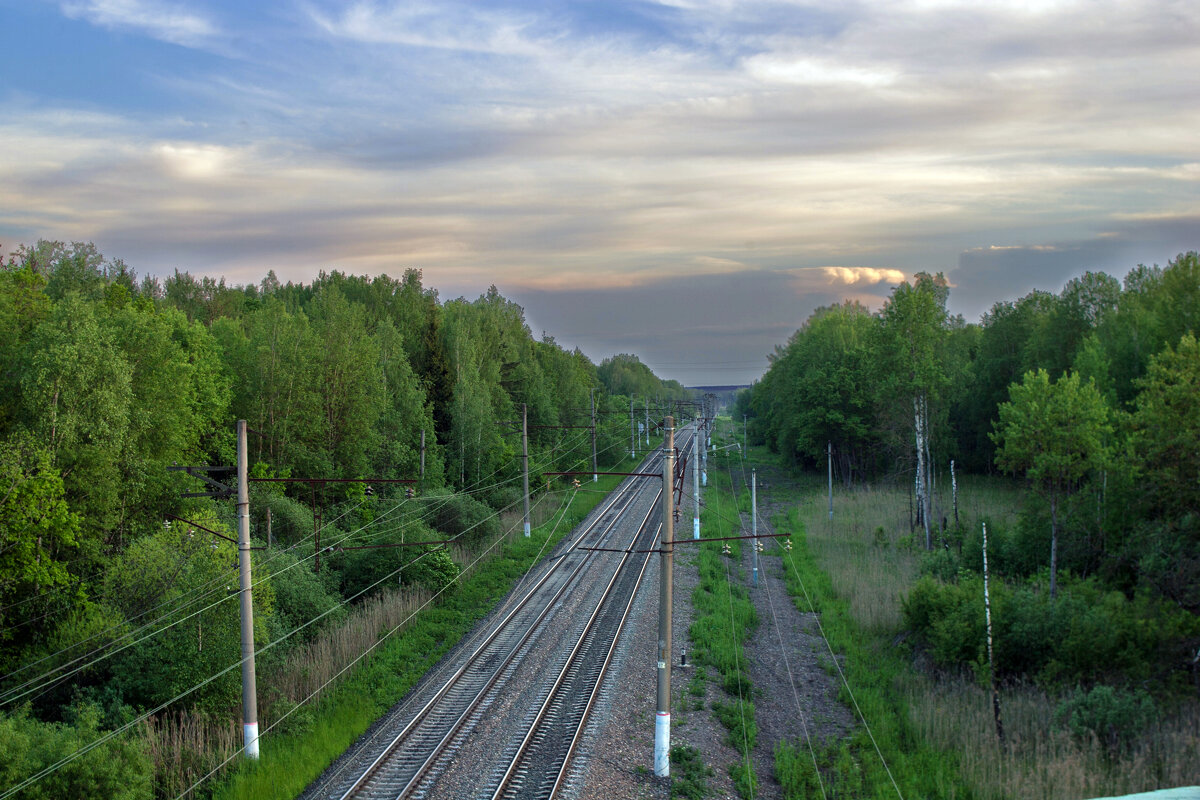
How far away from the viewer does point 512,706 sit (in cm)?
1627

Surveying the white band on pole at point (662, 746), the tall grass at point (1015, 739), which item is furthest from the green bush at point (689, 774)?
the tall grass at point (1015, 739)

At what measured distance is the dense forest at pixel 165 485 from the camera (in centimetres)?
1652

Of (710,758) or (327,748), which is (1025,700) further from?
(327,748)

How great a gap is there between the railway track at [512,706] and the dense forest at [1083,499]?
28.9ft

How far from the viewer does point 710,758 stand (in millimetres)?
14211

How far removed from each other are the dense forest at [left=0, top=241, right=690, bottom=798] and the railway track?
3113 millimetres

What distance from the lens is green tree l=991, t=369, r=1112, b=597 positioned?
2253 centimetres

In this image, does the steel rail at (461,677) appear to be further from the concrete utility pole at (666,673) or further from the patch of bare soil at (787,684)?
the patch of bare soil at (787,684)

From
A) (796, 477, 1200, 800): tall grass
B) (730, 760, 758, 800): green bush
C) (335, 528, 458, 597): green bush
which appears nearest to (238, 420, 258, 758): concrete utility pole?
(730, 760, 758, 800): green bush

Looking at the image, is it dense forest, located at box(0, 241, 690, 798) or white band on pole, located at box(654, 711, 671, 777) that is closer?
white band on pole, located at box(654, 711, 671, 777)

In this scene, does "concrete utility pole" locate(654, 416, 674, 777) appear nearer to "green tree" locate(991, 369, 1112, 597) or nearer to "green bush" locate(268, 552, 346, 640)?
"green bush" locate(268, 552, 346, 640)

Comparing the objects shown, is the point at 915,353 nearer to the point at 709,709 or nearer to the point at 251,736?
the point at 709,709

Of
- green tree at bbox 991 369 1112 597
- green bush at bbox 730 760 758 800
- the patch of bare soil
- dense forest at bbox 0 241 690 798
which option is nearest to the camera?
green bush at bbox 730 760 758 800

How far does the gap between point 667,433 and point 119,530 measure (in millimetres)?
18508
